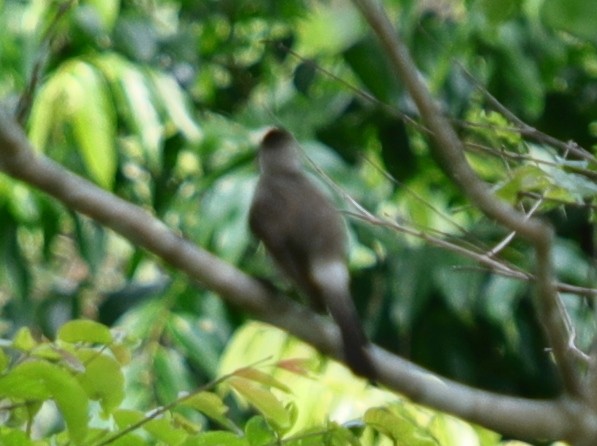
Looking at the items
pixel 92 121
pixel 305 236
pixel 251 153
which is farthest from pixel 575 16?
pixel 251 153

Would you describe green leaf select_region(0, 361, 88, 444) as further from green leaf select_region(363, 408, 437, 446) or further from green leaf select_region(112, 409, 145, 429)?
green leaf select_region(363, 408, 437, 446)

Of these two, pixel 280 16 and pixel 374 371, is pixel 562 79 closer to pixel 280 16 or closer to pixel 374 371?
pixel 280 16

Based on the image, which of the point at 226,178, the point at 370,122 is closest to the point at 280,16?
the point at 370,122

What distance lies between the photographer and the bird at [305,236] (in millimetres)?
2691

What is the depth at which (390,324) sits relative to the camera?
3912mm

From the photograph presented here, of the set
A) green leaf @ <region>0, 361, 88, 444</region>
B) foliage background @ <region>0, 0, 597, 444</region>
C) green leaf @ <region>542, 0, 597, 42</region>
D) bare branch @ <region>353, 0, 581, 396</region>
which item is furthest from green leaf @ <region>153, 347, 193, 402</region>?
green leaf @ <region>542, 0, 597, 42</region>

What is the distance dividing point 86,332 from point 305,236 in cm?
125

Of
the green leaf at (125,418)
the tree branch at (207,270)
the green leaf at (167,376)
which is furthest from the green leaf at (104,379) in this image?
the green leaf at (167,376)

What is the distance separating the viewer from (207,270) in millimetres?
1353

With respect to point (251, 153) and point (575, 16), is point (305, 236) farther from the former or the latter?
point (575, 16)

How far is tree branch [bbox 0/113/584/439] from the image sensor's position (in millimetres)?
1227

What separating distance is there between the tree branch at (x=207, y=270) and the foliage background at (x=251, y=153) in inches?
59.5

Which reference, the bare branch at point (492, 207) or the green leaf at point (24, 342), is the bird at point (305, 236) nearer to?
the green leaf at point (24, 342)

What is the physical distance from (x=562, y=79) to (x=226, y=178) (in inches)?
58.5
